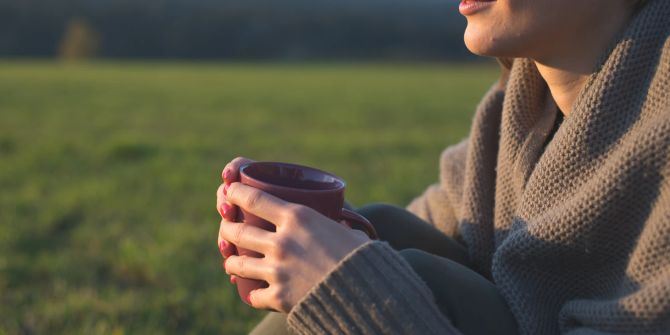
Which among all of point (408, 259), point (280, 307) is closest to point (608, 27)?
point (408, 259)

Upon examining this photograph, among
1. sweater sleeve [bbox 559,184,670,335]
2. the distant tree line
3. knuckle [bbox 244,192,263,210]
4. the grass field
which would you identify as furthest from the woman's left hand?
the distant tree line

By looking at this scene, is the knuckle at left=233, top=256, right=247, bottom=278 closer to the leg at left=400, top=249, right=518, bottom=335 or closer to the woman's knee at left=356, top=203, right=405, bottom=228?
the leg at left=400, top=249, right=518, bottom=335

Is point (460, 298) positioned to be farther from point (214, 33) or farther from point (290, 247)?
point (214, 33)

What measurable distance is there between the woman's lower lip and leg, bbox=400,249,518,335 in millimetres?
564

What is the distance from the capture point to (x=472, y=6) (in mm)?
1736

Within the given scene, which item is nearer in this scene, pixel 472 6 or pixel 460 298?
pixel 460 298

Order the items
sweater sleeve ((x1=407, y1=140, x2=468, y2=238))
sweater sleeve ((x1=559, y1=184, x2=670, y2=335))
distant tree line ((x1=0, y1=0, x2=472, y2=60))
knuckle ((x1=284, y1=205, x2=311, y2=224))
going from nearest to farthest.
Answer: sweater sleeve ((x1=559, y1=184, x2=670, y2=335))
knuckle ((x1=284, y1=205, x2=311, y2=224))
sweater sleeve ((x1=407, y1=140, x2=468, y2=238))
distant tree line ((x1=0, y1=0, x2=472, y2=60))

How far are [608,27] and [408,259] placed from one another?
646 mm

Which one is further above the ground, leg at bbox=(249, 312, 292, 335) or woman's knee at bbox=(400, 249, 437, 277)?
woman's knee at bbox=(400, 249, 437, 277)

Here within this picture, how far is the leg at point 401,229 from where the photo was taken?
1.96m

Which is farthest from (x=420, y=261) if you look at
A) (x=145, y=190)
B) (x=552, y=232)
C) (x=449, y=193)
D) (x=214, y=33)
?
(x=214, y=33)

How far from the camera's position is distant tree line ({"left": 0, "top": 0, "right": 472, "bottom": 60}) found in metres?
80.1

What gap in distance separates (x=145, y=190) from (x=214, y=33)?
8178cm

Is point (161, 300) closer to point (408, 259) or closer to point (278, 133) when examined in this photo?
point (408, 259)
